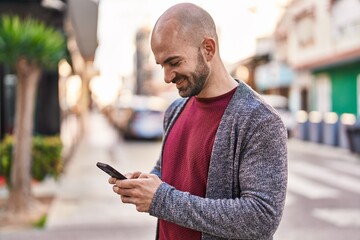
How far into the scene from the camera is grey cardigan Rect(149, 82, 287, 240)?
166cm

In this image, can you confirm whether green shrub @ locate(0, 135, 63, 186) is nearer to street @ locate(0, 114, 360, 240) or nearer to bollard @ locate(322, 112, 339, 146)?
street @ locate(0, 114, 360, 240)

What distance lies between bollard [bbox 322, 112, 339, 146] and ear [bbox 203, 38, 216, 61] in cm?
1849

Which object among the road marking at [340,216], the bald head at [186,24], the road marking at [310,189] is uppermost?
the bald head at [186,24]

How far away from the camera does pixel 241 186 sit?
1.71m

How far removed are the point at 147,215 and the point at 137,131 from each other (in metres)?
16.6

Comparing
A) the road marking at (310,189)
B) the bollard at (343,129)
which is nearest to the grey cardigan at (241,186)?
the road marking at (310,189)

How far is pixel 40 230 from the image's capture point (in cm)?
737

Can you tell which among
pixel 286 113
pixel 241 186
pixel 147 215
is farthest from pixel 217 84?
pixel 286 113

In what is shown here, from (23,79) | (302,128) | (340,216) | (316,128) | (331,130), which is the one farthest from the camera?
(302,128)

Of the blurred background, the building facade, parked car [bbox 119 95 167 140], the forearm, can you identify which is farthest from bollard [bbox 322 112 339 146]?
the forearm

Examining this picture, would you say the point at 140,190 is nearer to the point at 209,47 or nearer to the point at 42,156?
the point at 209,47

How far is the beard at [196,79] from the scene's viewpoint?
177cm

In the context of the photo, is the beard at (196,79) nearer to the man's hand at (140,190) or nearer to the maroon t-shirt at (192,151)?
the maroon t-shirt at (192,151)

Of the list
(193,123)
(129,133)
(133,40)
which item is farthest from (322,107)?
(133,40)
